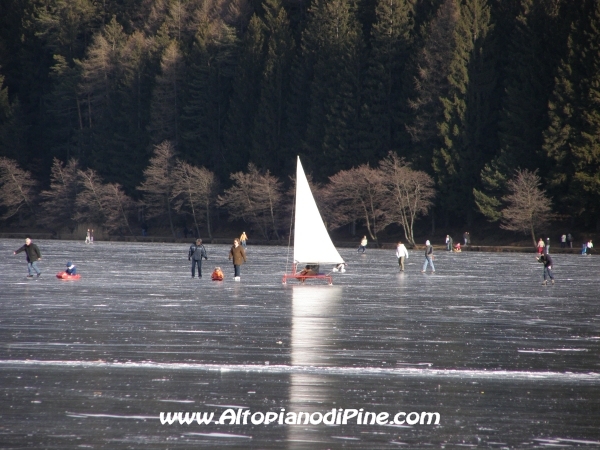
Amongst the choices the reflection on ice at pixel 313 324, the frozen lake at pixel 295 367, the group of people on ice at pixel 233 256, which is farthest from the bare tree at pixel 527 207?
the frozen lake at pixel 295 367

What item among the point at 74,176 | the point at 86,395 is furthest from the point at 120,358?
the point at 74,176

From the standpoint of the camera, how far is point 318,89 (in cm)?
8994

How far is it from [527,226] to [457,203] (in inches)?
412

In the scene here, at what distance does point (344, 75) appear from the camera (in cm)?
8762

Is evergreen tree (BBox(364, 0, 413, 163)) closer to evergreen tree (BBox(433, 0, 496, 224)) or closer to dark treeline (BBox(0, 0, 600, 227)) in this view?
dark treeline (BBox(0, 0, 600, 227))

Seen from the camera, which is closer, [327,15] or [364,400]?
[364,400]

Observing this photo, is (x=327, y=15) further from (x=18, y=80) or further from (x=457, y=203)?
(x=18, y=80)

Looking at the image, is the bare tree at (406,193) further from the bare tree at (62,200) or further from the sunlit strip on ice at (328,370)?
the sunlit strip on ice at (328,370)

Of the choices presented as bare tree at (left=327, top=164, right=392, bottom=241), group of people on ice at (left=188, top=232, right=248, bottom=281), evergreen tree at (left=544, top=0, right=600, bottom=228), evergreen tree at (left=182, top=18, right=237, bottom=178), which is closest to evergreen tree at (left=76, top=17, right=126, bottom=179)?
evergreen tree at (left=182, top=18, right=237, bottom=178)

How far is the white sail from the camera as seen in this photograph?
28766 mm

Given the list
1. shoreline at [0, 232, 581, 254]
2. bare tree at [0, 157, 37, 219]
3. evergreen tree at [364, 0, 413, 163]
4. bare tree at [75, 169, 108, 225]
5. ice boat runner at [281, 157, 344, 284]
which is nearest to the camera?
ice boat runner at [281, 157, 344, 284]

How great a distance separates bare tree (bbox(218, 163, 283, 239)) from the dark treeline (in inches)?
159

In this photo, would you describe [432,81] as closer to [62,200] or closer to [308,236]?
[62,200]

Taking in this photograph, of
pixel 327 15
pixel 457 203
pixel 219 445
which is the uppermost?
pixel 327 15
